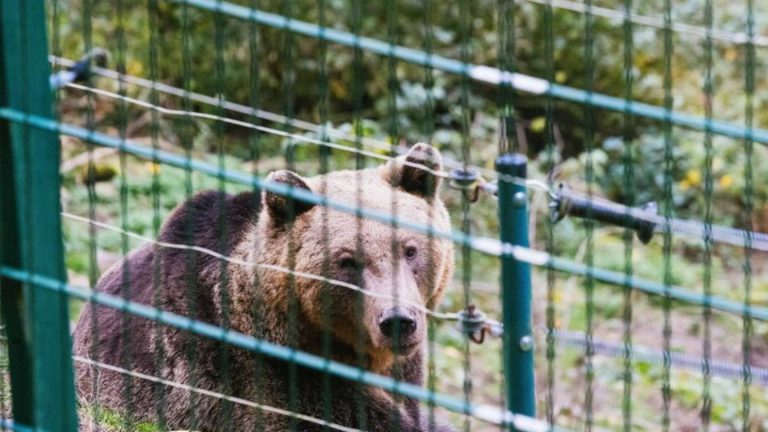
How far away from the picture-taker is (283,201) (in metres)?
5.03

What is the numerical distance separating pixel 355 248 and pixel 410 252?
22 centimetres

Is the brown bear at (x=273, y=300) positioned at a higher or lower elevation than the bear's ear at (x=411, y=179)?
lower

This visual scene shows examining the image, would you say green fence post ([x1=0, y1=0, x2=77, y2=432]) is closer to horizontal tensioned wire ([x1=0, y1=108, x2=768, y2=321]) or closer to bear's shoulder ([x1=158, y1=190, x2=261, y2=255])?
horizontal tensioned wire ([x1=0, y1=108, x2=768, y2=321])

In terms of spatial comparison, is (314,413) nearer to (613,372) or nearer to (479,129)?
(613,372)

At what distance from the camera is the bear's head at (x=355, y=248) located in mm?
4961

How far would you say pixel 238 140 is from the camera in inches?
421

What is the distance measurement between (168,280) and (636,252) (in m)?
5.67

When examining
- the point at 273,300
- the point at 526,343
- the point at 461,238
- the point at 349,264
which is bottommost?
the point at 273,300

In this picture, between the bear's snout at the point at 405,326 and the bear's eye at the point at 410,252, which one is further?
Answer: the bear's eye at the point at 410,252

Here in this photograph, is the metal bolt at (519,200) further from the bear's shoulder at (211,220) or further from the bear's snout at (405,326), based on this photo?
the bear's shoulder at (211,220)

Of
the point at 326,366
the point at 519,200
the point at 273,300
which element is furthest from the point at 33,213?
the point at 273,300

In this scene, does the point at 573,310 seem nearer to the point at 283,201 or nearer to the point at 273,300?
the point at 273,300

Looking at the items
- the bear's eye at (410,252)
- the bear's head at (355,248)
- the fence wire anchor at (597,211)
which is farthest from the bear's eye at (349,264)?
the fence wire anchor at (597,211)

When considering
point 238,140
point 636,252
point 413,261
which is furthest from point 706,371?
point 238,140
